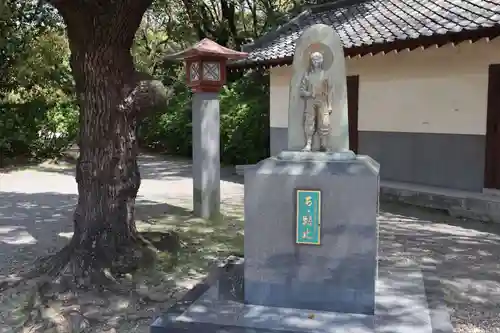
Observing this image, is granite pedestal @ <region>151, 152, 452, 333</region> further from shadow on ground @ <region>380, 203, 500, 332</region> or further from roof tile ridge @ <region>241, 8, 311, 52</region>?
roof tile ridge @ <region>241, 8, 311, 52</region>

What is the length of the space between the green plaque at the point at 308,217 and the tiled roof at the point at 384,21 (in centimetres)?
515

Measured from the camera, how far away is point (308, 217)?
12.9ft

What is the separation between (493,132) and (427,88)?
1562mm

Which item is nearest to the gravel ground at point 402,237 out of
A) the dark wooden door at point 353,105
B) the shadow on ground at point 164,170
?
the shadow on ground at point 164,170

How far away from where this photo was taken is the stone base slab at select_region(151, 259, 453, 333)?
3.70 meters

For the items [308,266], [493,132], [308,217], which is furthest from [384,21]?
[308,266]

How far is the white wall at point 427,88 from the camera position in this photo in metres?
8.96

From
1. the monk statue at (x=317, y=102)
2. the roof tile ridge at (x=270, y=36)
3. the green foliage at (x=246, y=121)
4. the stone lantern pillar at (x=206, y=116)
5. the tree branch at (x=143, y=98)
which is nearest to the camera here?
the monk statue at (x=317, y=102)

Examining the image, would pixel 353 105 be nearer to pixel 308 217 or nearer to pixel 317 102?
pixel 317 102

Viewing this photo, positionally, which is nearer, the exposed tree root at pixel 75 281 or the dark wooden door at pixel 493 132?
the exposed tree root at pixel 75 281

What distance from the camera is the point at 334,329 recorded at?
144 inches

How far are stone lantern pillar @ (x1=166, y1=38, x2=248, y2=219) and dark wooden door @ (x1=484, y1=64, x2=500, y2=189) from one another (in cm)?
437

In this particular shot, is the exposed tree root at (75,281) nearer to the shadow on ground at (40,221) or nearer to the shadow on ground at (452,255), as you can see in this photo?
the shadow on ground at (40,221)

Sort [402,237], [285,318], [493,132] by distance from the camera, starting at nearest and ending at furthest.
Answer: [285,318] → [402,237] → [493,132]
